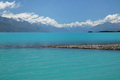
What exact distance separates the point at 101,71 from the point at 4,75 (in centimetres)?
1062

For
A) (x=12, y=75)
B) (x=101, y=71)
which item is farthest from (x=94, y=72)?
(x=12, y=75)

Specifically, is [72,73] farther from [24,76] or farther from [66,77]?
[24,76]

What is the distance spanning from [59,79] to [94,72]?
463 centimetres

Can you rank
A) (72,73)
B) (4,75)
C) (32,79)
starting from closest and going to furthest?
(32,79)
(4,75)
(72,73)

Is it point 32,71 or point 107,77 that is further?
point 32,71

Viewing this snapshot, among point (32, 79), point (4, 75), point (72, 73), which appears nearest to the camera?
point (32, 79)

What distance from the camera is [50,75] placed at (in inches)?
752

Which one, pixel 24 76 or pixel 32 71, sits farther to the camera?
pixel 32 71

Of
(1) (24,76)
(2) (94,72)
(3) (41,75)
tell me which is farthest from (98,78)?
(1) (24,76)

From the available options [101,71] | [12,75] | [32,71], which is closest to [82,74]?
[101,71]

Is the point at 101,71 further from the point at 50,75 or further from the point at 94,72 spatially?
the point at 50,75

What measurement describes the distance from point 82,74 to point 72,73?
1136mm

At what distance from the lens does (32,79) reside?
17609 millimetres

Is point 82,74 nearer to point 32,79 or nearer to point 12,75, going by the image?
point 32,79
